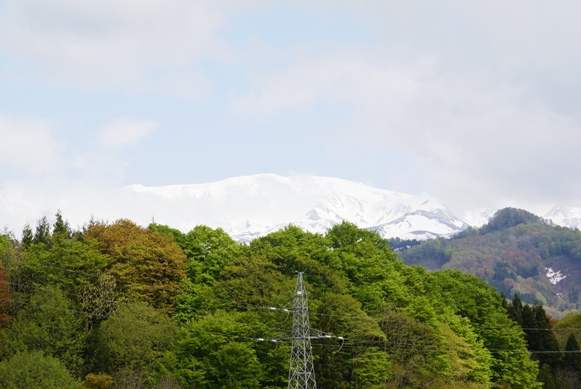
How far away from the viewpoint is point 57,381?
74375mm

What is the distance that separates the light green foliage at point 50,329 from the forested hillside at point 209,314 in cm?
13

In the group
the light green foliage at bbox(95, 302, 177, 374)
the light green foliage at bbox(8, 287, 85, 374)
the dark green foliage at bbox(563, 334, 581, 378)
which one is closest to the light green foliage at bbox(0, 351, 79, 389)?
the light green foliage at bbox(8, 287, 85, 374)

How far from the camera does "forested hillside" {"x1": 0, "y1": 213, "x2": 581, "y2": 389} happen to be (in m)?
81.8

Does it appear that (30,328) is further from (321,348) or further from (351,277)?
(351,277)

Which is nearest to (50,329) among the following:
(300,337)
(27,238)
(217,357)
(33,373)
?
(33,373)

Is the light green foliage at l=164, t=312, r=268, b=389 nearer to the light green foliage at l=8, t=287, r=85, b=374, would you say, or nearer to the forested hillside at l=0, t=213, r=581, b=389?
the forested hillside at l=0, t=213, r=581, b=389

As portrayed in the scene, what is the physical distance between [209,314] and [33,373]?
19662 millimetres

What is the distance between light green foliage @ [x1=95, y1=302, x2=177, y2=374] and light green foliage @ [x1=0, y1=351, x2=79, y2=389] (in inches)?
296

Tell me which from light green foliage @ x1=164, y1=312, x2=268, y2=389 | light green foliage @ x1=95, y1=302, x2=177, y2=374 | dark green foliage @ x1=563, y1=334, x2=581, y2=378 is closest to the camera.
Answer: light green foliage @ x1=164, y1=312, x2=268, y2=389

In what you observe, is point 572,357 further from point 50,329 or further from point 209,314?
point 50,329

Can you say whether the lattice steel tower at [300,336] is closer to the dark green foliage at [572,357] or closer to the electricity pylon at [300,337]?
the electricity pylon at [300,337]

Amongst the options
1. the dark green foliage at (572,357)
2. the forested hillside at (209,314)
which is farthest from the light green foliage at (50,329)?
the dark green foliage at (572,357)

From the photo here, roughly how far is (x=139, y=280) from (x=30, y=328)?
15.1m

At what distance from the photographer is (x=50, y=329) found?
85.4 meters
